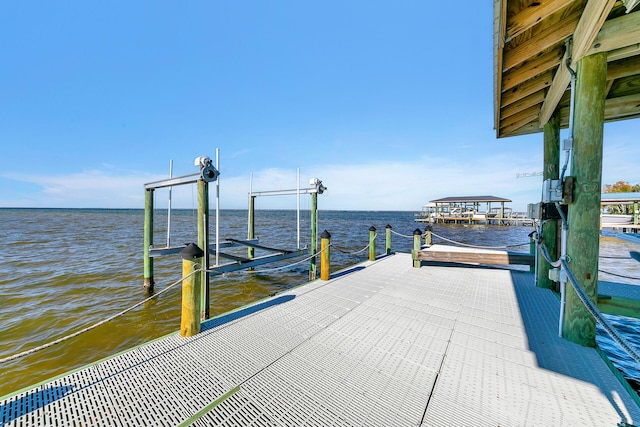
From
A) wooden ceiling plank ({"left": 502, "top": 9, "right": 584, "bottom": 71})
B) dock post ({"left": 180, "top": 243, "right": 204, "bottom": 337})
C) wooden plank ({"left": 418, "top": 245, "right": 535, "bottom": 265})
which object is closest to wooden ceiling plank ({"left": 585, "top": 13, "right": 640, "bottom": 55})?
wooden ceiling plank ({"left": 502, "top": 9, "right": 584, "bottom": 71})

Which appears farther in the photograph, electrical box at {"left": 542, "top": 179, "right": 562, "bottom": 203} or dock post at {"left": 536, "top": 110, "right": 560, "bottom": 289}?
dock post at {"left": 536, "top": 110, "right": 560, "bottom": 289}

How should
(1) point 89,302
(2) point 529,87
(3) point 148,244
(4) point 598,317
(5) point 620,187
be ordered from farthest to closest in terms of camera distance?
(5) point 620,187
(3) point 148,244
(1) point 89,302
(2) point 529,87
(4) point 598,317

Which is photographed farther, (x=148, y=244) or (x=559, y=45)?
(x=148, y=244)

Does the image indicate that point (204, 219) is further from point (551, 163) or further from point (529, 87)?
point (551, 163)

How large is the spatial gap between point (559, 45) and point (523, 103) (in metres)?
1.58

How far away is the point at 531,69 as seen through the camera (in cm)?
379

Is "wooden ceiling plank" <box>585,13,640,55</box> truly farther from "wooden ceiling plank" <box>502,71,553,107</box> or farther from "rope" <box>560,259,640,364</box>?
Answer: "rope" <box>560,259,640,364</box>

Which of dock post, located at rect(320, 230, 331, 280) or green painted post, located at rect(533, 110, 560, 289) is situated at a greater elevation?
green painted post, located at rect(533, 110, 560, 289)

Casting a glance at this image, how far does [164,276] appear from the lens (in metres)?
9.48

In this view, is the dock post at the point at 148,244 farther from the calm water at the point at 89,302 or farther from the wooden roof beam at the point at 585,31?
the wooden roof beam at the point at 585,31

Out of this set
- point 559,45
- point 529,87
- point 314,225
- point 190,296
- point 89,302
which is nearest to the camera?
point 559,45

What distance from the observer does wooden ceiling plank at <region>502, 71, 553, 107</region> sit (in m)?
4.18

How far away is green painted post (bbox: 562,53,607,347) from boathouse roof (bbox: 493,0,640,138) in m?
0.26

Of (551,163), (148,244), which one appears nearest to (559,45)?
(551,163)
